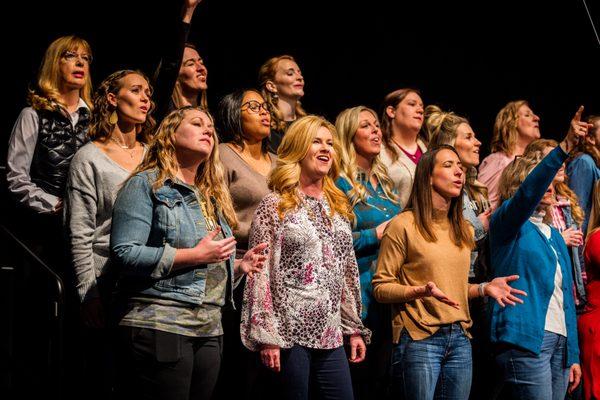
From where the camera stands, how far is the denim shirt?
3.12m

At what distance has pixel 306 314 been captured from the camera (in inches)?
139

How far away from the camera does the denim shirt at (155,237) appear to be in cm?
312

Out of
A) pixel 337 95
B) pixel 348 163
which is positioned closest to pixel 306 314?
pixel 348 163

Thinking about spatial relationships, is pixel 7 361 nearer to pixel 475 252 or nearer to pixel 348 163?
pixel 348 163

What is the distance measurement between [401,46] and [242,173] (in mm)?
2570

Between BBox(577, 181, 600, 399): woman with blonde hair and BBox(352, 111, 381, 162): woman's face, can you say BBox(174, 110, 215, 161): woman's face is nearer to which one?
BBox(352, 111, 381, 162): woman's face

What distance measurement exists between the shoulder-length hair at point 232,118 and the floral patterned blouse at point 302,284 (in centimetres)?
74

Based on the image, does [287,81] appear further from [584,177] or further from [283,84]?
[584,177]

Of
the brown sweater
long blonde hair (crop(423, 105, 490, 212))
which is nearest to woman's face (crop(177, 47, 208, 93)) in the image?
long blonde hair (crop(423, 105, 490, 212))

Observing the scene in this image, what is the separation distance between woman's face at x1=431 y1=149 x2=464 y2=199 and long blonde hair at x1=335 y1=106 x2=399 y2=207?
383mm

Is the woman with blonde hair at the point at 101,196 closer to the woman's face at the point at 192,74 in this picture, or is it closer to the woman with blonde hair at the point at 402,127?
the woman's face at the point at 192,74

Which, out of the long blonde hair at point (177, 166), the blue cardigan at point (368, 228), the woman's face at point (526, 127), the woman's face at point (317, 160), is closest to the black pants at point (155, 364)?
the long blonde hair at point (177, 166)

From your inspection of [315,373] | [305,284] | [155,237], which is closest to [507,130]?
[305,284]

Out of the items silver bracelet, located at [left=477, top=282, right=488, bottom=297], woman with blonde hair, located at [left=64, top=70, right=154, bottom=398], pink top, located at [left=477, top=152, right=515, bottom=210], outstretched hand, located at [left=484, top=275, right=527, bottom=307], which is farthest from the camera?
pink top, located at [left=477, top=152, right=515, bottom=210]
